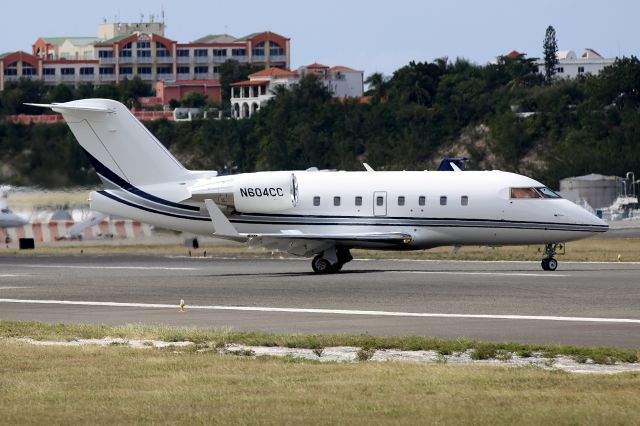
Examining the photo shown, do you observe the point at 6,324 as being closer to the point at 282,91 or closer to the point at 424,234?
the point at 424,234

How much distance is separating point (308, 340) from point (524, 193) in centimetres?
2103

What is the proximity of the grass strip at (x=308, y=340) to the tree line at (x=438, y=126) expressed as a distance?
87.5 meters

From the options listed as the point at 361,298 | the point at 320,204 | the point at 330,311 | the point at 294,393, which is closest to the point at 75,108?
the point at 320,204

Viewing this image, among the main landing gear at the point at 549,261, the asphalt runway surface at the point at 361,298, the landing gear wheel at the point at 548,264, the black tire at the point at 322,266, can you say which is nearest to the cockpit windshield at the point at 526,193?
the main landing gear at the point at 549,261

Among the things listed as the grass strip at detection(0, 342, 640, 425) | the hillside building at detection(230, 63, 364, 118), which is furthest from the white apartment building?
the grass strip at detection(0, 342, 640, 425)

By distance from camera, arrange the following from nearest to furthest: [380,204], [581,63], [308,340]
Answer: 1. [308,340]
2. [380,204]
3. [581,63]

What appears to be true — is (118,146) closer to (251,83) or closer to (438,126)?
(438,126)

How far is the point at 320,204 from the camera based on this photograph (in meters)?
43.9

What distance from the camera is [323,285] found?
3781cm

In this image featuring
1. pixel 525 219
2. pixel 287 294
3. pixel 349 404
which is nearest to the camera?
pixel 349 404

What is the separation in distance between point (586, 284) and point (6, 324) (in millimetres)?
15810

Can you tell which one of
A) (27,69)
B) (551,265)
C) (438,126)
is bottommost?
(551,265)

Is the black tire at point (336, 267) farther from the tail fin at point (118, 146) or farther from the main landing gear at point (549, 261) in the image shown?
the main landing gear at point (549, 261)

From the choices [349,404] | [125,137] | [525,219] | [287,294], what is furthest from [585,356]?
[125,137]
